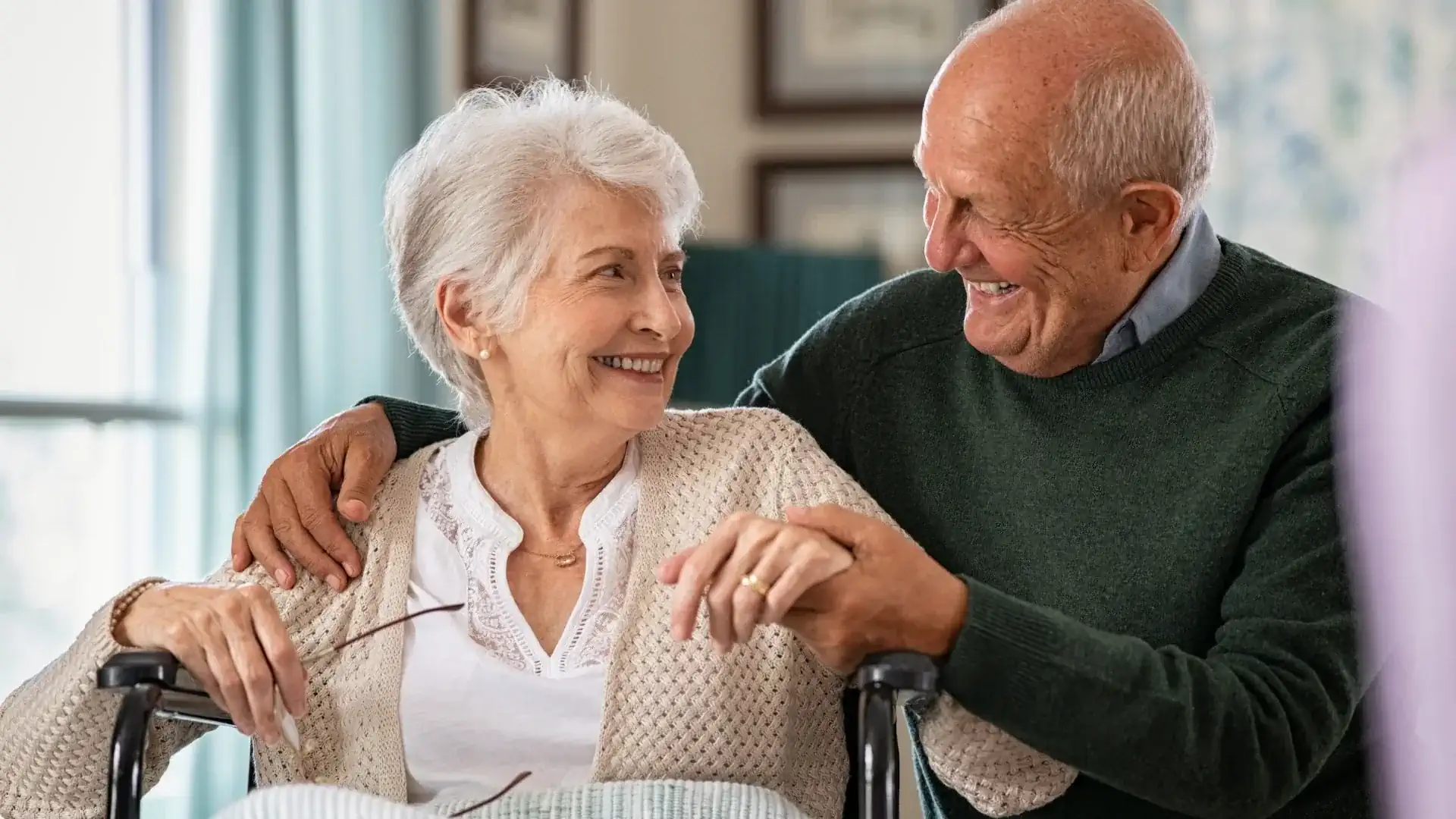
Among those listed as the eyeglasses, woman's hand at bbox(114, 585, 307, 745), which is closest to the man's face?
the eyeglasses

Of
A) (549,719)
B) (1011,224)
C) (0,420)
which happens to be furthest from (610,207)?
(0,420)

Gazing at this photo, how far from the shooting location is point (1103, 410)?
1795 mm

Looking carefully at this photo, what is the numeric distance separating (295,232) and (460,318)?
4.02 ft

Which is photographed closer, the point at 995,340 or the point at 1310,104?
the point at 995,340

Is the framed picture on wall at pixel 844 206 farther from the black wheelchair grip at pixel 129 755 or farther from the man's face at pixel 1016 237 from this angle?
the black wheelchair grip at pixel 129 755

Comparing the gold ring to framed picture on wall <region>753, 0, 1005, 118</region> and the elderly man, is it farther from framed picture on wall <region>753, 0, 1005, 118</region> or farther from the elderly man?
framed picture on wall <region>753, 0, 1005, 118</region>

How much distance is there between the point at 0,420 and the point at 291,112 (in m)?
0.78

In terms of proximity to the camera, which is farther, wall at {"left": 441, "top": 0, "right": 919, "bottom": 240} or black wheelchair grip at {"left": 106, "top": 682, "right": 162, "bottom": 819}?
wall at {"left": 441, "top": 0, "right": 919, "bottom": 240}

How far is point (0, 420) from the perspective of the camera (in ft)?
8.41

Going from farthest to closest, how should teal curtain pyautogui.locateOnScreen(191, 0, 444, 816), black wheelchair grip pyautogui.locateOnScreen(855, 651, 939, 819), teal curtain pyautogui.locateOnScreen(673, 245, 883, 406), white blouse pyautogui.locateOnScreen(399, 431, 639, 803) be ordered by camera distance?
1. teal curtain pyautogui.locateOnScreen(673, 245, 883, 406)
2. teal curtain pyautogui.locateOnScreen(191, 0, 444, 816)
3. white blouse pyautogui.locateOnScreen(399, 431, 639, 803)
4. black wheelchair grip pyautogui.locateOnScreen(855, 651, 939, 819)

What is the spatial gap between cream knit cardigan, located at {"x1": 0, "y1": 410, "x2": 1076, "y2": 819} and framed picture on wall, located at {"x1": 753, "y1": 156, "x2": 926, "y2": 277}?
7.08 feet

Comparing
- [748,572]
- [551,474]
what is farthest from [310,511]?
[748,572]

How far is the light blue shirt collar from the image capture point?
5.83 feet

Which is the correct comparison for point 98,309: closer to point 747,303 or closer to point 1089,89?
point 747,303
